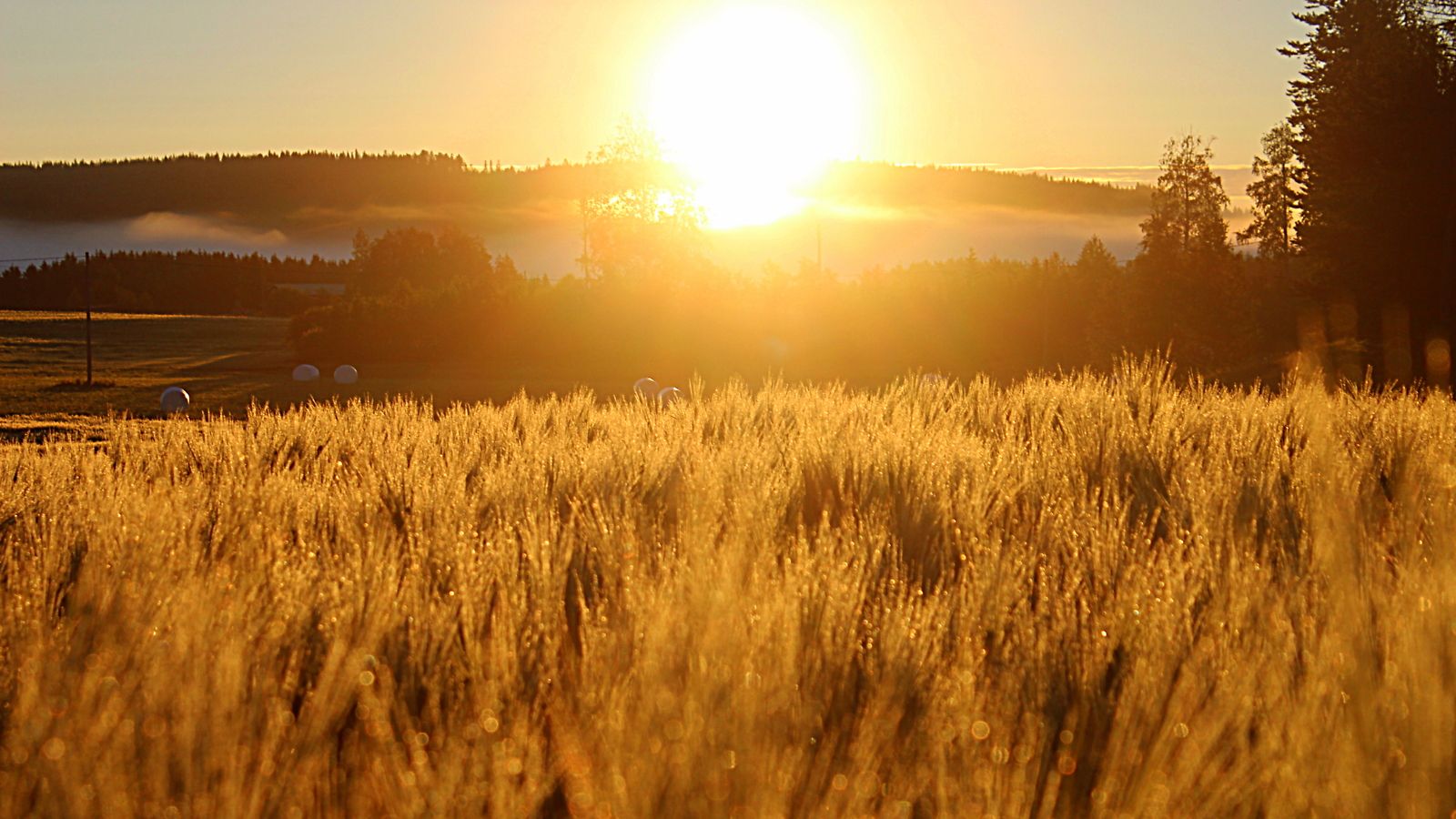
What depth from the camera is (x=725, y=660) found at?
3.70 meters

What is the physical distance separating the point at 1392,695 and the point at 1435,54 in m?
39.8

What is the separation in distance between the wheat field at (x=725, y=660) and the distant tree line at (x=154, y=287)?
311ft

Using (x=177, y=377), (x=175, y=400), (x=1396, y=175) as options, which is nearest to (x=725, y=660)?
(x=175, y=400)

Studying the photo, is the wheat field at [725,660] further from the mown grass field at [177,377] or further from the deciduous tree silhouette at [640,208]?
the deciduous tree silhouette at [640,208]

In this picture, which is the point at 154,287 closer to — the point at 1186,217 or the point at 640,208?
the point at 640,208

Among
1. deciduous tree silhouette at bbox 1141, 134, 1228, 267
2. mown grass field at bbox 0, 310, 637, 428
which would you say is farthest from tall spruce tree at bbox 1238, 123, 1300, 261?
mown grass field at bbox 0, 310, 637, 428

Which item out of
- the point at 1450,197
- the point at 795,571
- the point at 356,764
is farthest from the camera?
the point at 1450,197

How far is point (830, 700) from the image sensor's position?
157 inches

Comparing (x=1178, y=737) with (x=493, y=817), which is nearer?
(x=493, y=817)

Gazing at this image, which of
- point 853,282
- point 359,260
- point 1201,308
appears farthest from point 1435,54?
point 359,260

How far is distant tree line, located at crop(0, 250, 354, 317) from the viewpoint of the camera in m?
100

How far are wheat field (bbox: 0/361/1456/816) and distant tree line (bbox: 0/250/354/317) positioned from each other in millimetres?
94710

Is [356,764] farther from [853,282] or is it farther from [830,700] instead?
[853,282]

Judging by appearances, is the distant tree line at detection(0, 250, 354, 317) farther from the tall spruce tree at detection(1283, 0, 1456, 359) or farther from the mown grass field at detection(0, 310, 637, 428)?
the tall spruce tree at detection(1283, 0, 1456, 359)
